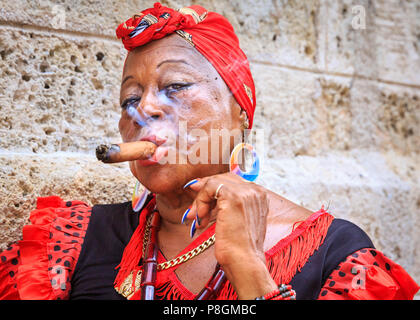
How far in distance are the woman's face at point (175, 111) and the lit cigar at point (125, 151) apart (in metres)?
0.04

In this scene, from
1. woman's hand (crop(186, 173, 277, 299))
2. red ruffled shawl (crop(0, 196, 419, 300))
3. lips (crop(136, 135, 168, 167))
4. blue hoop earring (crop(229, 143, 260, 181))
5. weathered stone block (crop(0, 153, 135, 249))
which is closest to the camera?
woman's hand (crop(186, 173, 277, 299))

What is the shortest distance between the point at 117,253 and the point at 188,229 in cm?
30

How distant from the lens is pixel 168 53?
1.63 m

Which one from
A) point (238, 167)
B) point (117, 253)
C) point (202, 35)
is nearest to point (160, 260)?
point (117, 253)

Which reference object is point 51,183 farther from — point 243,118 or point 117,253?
point 243,118

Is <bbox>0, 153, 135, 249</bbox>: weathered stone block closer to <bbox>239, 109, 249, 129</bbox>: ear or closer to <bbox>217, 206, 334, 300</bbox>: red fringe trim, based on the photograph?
Answer: <bbox>239, 109, 249, 129</bbox>: ear

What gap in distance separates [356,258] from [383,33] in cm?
181

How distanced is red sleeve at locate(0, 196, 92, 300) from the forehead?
0.64 m

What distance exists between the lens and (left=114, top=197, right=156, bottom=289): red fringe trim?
1695 millimetres

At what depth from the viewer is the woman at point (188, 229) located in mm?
1352

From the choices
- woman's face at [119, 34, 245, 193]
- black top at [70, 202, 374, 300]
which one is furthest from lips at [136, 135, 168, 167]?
black top at [70, 202, 374, 300]

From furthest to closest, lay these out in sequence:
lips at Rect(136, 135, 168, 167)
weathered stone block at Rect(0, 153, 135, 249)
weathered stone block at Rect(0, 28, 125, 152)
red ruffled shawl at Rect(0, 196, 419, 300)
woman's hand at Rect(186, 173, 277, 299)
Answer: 1. weathered stone block at Rect(0, 28, 125, 152)
2. weathered stone block at Rect(0, 153, 135, 249)
3. lips at Rect(136, 135, 168, 167)
4. red ruffled shawl at Rect(0, 196, 419, 300)
5. woman's hand at Rect(186, 173, 277, 299)

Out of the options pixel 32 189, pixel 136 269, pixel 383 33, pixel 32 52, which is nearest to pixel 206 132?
pixel 136 269
